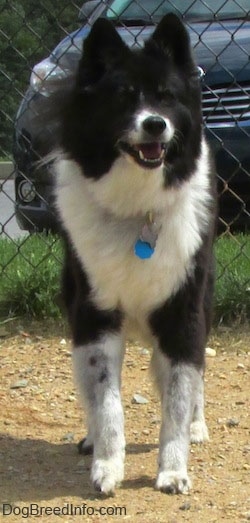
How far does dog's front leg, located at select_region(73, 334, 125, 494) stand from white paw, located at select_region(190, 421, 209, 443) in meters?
0.42

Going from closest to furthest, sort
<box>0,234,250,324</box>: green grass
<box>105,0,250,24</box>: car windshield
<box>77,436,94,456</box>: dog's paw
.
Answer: <box>77,436,94,456</box>: dog's paw
<box>0,234,250,324</box>: green grass
<box>105,0,250,24</box>: car windshield

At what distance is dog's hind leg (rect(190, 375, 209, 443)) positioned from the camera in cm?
377

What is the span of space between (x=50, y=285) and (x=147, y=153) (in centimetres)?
184

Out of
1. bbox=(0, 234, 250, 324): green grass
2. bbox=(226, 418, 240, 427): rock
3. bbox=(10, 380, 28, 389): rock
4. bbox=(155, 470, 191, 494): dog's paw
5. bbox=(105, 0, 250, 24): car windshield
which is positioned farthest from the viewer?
bbox=(105, 0, 250, 24): car windshield

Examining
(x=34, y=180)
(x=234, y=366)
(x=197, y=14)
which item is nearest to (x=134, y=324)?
(x=234, y=366)

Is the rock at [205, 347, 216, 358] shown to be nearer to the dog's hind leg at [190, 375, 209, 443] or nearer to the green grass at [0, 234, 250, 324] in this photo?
the green grass at [0, 234, 250, 324]

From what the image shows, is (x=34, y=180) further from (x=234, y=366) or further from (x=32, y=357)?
(x=234, y=366)

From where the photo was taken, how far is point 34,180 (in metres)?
5.16

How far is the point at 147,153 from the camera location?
3311 millimetres

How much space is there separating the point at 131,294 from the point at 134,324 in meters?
0.13

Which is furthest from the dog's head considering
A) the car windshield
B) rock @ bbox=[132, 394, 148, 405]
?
the car windshield

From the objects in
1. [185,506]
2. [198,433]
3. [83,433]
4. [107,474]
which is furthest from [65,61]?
[185,506]

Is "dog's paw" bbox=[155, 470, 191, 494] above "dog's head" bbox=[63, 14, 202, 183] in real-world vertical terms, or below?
below

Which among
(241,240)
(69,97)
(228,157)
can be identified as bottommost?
(241,240)
